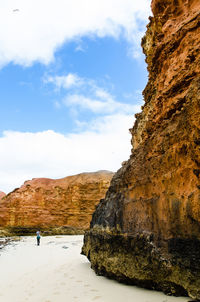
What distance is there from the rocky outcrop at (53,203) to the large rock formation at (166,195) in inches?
1192

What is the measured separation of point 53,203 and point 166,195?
118 feet

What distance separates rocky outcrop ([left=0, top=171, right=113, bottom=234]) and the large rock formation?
3027 cm

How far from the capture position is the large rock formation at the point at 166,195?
335cm

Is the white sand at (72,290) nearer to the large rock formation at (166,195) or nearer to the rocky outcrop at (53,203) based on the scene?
the large rock formation at (166,195)

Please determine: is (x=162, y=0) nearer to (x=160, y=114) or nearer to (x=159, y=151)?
(x=160, y=114)

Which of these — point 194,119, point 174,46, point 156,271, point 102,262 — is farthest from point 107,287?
point 174,46

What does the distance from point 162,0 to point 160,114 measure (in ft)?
16.4

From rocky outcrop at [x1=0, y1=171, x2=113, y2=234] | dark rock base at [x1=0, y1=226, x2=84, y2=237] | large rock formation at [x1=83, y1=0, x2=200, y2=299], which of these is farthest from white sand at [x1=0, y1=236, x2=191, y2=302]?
rocky outcrop at [x1=0, y1=171, x2=113, y2=234]

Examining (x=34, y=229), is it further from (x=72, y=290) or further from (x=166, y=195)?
(x=166, y=195)

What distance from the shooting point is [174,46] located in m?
5.66

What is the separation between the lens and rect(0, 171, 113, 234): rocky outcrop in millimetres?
35312

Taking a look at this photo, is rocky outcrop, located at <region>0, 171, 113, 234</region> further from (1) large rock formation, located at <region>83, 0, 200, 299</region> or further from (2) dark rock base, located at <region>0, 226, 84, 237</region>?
(1) large rock formation, located at <region>83, 0, 200, 299</region>

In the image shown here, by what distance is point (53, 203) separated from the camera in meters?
37.7

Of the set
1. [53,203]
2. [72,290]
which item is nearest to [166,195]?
[72,290]
